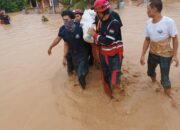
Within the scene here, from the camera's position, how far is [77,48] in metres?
5.32

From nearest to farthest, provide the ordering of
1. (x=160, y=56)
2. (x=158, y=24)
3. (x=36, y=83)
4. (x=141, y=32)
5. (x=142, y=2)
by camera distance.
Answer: (x=158, y=24)
(x=160, y=56)
(x=36, y=83)
(x=141, y=32)
(x=142, y=2)

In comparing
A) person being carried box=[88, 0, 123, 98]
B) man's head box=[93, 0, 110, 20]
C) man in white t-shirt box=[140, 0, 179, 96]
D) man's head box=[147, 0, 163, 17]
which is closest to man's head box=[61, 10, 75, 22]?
person being carried box=[88, 0, 123, 98]

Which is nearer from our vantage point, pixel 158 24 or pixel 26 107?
pixel 158 24

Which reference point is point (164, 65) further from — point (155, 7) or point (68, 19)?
point (68, 19)

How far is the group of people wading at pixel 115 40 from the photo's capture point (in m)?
4.08

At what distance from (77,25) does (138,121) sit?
2044 millimetres

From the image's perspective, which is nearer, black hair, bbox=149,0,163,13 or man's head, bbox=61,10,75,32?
black hair, bbox=149,0,163,13

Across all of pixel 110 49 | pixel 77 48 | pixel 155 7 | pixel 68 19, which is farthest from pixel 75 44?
pixel 155 7

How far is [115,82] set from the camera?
4516mm

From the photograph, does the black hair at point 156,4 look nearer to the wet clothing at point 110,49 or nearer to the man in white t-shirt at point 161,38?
the man in white t-shirt at point 161,38

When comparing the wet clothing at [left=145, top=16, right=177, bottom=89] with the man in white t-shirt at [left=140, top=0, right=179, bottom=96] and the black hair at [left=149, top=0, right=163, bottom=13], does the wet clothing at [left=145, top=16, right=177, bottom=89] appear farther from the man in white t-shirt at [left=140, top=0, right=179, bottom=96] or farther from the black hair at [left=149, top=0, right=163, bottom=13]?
the black hair at [left=149, top=0, right=163, bottom=13]

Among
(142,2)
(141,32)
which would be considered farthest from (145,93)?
(142,2)

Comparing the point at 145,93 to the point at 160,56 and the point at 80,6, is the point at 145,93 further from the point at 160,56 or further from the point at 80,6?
the point at 80,6

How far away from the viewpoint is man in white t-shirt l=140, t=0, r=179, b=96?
4031 millimetres
